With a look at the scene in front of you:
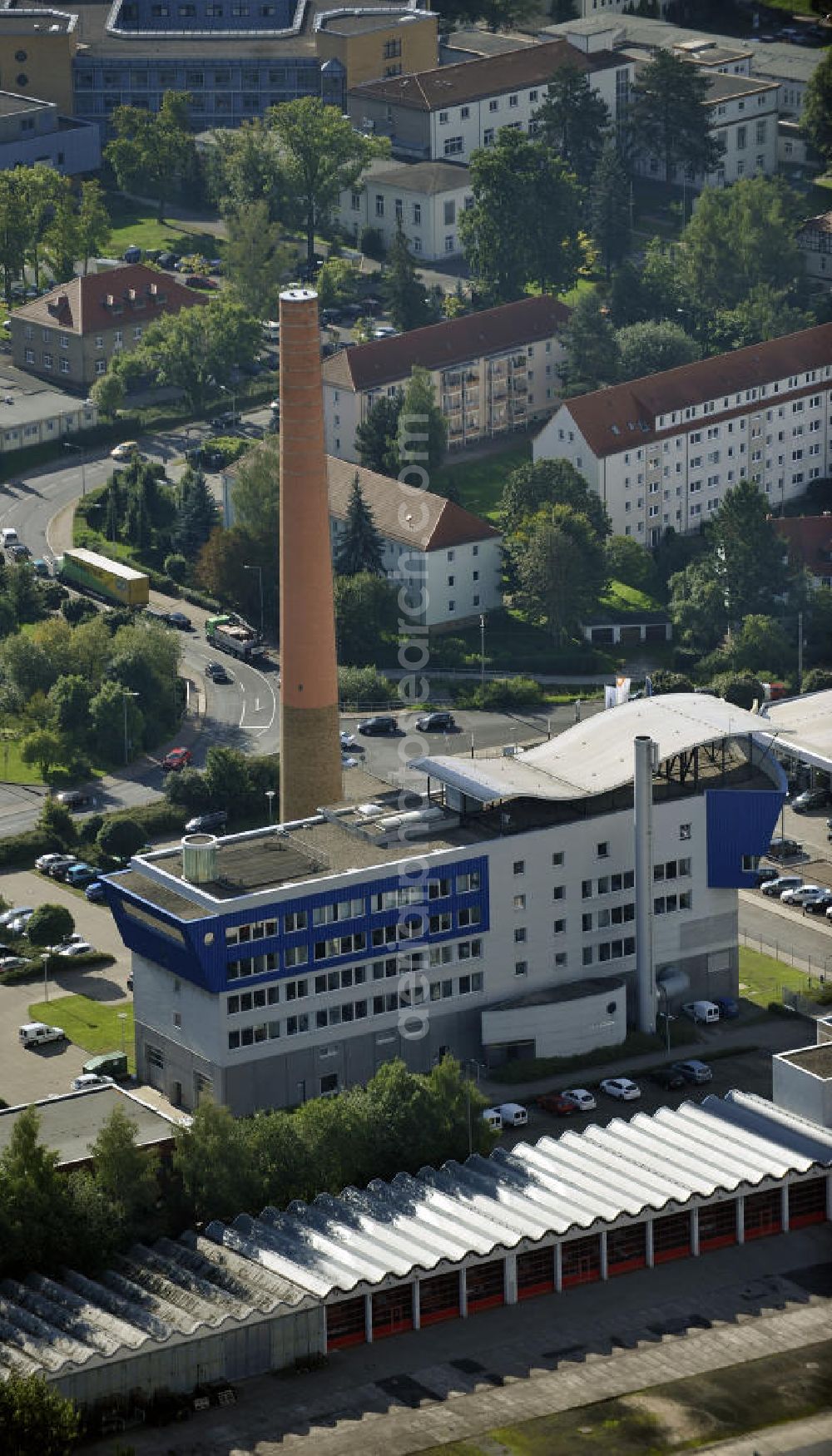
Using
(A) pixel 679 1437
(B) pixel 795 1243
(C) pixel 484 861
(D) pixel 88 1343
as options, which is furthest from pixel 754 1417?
(C) pixel 484 861

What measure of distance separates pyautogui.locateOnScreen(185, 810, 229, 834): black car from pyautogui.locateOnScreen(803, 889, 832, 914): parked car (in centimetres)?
3176

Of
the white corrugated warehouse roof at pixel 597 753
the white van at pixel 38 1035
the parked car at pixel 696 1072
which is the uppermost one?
the white corrugated warehouse roof at pixel 597 753

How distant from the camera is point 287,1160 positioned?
502 feet

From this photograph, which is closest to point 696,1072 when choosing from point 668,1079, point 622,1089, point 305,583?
point 668,1079

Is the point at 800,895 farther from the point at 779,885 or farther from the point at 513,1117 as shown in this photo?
the point at 513,1117

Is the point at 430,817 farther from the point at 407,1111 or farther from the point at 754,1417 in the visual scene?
the point at 754,1417

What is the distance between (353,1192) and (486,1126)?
7.84 metres

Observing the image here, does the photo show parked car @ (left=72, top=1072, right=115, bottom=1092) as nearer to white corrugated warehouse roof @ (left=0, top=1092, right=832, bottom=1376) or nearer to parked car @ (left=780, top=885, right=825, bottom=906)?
white corrugated warehouse roof @ (left=0, top=1092, right=832, bottom=1376)

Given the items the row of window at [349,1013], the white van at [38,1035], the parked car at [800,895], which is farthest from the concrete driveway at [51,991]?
the parked car at [800,895]

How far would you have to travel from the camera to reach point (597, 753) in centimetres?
17525

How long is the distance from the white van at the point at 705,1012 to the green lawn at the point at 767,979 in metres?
3.05

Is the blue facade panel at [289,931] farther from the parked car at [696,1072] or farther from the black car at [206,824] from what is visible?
the black car at [206,824]

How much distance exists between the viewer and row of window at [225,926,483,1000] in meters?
164

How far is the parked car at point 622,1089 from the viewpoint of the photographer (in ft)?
549
